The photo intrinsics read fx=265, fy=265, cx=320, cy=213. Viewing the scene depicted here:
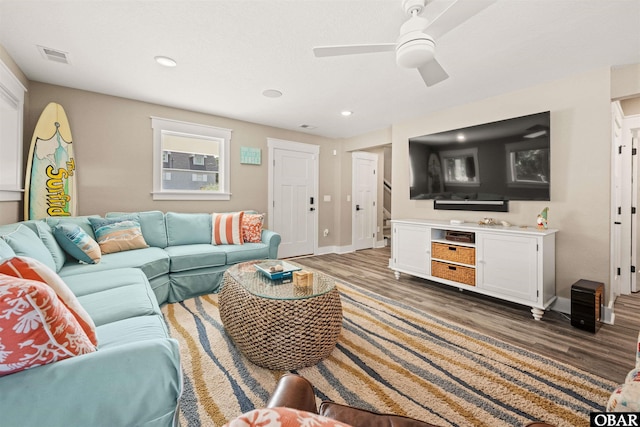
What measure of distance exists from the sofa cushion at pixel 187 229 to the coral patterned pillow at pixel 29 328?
263 centimetres

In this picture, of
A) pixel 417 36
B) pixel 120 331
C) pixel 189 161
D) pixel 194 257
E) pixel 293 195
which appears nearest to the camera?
pixel 120 331

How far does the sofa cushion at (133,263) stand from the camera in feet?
7.09

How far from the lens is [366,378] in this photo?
62.7 inches

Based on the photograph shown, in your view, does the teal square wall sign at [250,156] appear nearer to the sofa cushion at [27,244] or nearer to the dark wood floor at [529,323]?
the dark wood floor at [529,323]

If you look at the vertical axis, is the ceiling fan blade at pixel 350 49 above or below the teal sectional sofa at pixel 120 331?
above

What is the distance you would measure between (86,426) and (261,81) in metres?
2.87

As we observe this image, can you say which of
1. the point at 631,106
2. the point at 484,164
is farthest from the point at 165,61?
the point at 631,106

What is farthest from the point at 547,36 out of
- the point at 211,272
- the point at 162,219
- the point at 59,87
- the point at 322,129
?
the point at 59,87

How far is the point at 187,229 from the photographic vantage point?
3.34 m

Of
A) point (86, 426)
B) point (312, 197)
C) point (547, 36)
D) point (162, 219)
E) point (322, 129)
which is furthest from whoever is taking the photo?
point (312, 197)

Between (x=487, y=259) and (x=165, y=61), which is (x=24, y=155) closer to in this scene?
(x=165, y=61)

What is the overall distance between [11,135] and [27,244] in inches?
59.6

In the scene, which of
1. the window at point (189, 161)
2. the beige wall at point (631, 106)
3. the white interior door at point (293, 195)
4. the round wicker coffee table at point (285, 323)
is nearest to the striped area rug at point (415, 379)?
the round wicker coffee table at point (285, 323)

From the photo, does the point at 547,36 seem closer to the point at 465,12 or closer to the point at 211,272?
the point at 465,12
